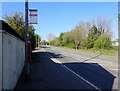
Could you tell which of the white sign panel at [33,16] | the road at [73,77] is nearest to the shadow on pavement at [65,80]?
the road at [73,77]

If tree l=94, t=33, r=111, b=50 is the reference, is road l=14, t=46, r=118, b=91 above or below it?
below

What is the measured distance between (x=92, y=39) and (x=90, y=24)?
276 inches

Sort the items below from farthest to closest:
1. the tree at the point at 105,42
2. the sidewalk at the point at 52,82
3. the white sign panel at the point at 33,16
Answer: the tree at the point at 105,42
the white sign panel at the point at 33,16
the sidewalk at the point at 52,82

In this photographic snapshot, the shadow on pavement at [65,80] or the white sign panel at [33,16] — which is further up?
the white sign panel at [33,16]

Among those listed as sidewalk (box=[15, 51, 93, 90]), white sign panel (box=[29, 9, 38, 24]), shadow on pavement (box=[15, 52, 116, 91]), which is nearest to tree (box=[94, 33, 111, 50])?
shadow on pavement (box=[15, 52, 116, 91])

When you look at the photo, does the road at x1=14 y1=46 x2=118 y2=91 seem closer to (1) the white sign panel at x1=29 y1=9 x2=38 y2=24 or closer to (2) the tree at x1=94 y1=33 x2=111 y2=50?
(1) the white sign panel at x1=29 y1=9 x2=38 y2=24

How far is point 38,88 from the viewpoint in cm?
599

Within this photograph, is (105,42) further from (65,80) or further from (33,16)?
(65,80)

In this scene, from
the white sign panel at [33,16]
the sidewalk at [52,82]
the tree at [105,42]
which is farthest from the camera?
the tree at [105,42]

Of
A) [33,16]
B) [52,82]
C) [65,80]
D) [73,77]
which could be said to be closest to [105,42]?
[73,77]

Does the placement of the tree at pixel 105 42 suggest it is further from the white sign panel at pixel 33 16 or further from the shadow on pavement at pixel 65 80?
the white sign panel at pixel 33 16

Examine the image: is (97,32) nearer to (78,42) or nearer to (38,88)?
(78,42)

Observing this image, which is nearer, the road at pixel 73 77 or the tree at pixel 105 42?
the road at pixel 73 77

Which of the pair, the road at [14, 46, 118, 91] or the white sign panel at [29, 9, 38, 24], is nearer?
the road at [14, 46, 118, 91]
